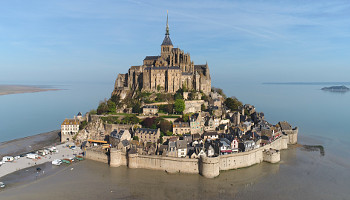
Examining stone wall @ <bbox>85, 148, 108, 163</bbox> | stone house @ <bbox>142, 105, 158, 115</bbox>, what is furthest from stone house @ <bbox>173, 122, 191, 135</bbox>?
stone wall @ <bbox>85, 148, 108, 163</bbox>

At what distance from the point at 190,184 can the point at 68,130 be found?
64.1ft

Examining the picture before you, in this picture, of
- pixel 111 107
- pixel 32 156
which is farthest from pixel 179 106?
pixel 32 156

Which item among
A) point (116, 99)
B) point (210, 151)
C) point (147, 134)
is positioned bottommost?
point (210, 151)

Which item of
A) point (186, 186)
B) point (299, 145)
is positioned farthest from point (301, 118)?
point (186, 186)

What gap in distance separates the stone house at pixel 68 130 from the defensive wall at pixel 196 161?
8.03 m

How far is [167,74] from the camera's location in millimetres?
39062

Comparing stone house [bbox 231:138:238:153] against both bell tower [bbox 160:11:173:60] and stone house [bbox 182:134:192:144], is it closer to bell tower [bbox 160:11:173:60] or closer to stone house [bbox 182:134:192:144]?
stone house [bbox 182:134:192:144]

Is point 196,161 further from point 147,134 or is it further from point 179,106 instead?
point 179,106

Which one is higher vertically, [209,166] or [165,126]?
[165,126]

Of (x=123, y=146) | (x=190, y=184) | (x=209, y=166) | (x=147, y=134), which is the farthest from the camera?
(x=147, y=134)

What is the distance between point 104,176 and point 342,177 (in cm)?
2093

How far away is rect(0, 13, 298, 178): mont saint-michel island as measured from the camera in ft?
77.7

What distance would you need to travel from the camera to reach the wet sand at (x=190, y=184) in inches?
744

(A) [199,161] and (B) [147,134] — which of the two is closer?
(A) [199,161]
